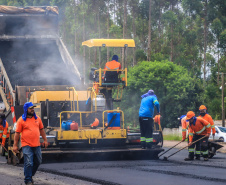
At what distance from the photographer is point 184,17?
199 feet

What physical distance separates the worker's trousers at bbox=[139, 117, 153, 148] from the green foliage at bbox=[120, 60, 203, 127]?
94.0 ft

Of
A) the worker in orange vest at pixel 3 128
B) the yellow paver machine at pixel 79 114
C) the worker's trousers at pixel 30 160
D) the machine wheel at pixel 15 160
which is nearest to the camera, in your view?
the worker's trousers at pixel 30 160

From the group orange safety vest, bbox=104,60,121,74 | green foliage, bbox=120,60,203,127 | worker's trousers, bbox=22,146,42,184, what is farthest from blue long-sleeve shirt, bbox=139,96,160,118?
green foliage, bbox=120,60,203,127

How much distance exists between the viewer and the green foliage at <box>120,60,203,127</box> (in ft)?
136

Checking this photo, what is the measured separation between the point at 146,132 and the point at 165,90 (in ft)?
101

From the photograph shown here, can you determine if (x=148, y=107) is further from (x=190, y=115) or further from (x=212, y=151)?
(x=212, y=151)

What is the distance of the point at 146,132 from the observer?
12.5 m

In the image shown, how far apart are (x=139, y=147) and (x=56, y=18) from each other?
329 inches

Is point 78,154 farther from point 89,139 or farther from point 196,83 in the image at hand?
point 196,83

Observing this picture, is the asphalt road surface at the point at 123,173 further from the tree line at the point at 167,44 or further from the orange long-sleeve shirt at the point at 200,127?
the tree line at the point at 167,44

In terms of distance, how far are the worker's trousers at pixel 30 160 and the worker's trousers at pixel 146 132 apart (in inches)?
164

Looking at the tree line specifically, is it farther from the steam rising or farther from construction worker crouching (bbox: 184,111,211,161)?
construction worker crouching (bbox: 184,111,211,161)

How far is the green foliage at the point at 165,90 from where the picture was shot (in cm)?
4153

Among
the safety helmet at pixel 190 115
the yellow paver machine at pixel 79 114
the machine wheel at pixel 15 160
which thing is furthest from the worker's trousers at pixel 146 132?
the machine wheel at pixel 15 160
